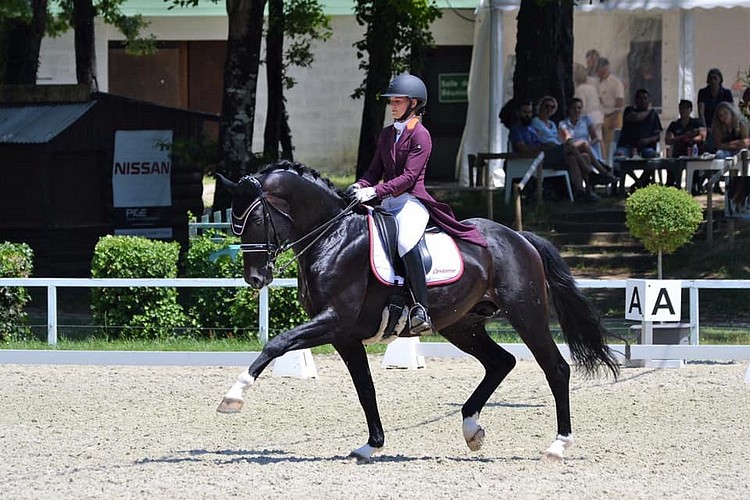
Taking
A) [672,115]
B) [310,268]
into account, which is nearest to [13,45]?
[672,115]

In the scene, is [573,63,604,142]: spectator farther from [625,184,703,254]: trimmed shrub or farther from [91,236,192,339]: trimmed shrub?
[91,236,192,339]: trimmed shrub

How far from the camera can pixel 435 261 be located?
8.30m

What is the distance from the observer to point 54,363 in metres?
12.8

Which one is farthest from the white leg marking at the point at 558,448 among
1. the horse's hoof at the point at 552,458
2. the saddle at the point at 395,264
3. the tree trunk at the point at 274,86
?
the tree trunk at the point at 274,86

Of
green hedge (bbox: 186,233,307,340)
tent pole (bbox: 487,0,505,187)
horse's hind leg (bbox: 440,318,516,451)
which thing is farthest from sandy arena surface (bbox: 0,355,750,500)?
tent pole (bbox: 487,0,505,187)

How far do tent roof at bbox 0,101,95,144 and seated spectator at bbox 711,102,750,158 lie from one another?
8.84m

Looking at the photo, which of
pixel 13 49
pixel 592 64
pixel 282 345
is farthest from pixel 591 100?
pixel 282 345

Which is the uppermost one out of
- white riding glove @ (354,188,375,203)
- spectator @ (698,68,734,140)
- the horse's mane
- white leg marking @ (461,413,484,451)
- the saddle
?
spectator @ (698,68,734,140)

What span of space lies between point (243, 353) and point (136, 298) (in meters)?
1.82

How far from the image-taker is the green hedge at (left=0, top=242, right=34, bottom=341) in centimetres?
1384

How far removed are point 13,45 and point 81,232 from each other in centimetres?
662

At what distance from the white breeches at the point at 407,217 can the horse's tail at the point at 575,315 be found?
3.12 ft

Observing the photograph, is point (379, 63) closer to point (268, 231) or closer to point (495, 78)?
point (495, 78)

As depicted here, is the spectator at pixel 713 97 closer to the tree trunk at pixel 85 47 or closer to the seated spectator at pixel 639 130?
the seated spectator at pixel 639 130
